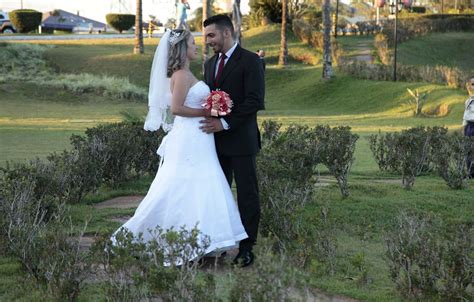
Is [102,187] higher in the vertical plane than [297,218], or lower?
lower

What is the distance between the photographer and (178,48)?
6.53 metres

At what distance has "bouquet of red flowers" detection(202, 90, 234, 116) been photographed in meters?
6.32

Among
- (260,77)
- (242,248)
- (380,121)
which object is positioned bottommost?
(380,121)

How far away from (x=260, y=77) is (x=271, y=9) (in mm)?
41107

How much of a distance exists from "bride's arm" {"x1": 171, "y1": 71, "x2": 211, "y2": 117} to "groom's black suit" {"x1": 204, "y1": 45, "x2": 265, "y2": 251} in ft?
0.77

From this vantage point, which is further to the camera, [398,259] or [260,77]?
[260,77]

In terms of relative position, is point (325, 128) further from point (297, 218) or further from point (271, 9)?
point (271, 9)

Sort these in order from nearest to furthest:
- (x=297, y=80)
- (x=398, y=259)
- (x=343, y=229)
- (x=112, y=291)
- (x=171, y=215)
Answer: (x=112, y=291) < (x=398, y=259) < (x=171, y=215) < (x=343, y=229) < (x=297, y=80)

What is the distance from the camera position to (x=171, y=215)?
6496mm

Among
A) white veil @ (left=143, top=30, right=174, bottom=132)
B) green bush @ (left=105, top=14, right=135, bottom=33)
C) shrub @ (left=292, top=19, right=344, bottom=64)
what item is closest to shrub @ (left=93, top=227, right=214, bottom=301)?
white veil @ (left=143, top=30, right=174, bottom=132)

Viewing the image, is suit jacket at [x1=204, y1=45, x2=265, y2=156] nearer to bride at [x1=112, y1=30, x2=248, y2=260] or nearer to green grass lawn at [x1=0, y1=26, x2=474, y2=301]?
bride at [x1=112, y1=30, x2=248, y2=260]

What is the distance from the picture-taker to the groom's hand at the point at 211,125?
6.45m

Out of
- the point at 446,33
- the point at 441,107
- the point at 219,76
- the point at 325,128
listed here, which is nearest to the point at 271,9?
the point at 446,33

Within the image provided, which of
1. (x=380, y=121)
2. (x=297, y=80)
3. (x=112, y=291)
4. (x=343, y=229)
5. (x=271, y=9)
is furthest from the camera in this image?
(x=271, y=9)
